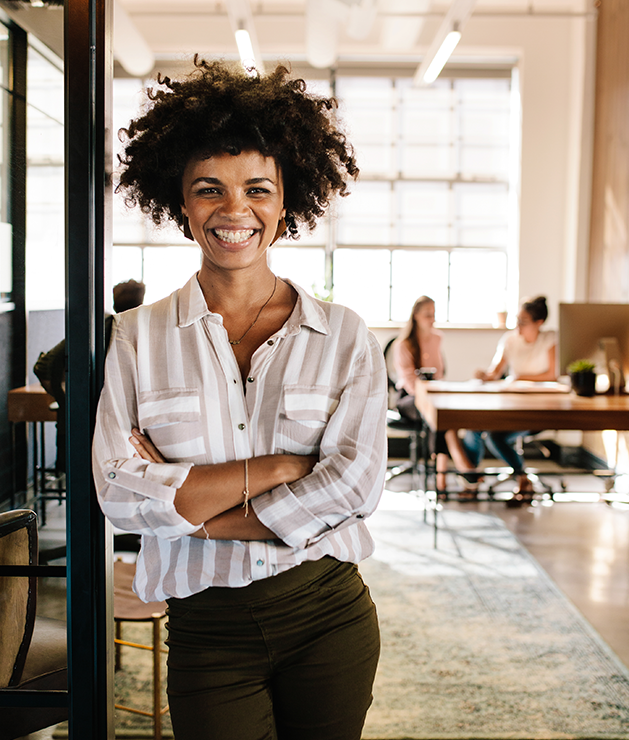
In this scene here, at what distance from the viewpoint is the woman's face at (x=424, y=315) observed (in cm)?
555

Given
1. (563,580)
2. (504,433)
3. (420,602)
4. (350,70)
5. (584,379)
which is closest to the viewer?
(420,602)

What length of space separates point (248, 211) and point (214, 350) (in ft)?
0.83

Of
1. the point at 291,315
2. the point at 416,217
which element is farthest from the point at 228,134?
the point at 416,217

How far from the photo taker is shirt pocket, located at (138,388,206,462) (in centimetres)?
116

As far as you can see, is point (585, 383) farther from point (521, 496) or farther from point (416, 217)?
point (416, 217)

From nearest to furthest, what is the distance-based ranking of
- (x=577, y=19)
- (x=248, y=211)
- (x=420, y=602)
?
(x=248, y=211) → (x=420, y=602) → (x=577, y=19)

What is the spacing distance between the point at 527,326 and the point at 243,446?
4657mm

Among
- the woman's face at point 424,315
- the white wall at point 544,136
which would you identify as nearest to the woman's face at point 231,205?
the woman's face at point 424,315

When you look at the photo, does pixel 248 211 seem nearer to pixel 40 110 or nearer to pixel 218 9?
pixel 40 110

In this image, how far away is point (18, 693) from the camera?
130 cm

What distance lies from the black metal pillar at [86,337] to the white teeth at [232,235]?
0.71ft

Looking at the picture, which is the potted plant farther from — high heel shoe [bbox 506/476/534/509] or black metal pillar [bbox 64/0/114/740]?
black metal pillar [bbox 64/0/114/740]

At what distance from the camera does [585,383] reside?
172 inches

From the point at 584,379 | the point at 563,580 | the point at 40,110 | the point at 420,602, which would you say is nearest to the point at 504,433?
the point at 584,379
